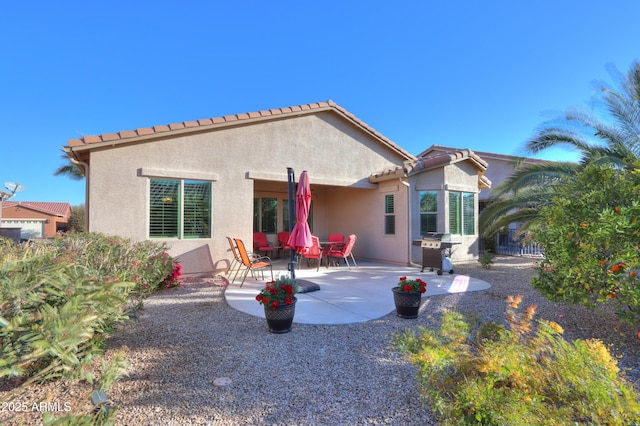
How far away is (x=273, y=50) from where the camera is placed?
12688 mm

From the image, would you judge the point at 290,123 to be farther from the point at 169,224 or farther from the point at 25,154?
the point at 25,154

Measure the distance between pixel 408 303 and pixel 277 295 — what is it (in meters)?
2.24

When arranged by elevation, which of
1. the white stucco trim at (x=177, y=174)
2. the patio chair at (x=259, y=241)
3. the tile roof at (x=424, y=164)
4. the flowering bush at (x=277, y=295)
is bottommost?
the flowering bush at (x=277, y=295)

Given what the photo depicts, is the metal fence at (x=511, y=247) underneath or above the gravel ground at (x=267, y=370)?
above

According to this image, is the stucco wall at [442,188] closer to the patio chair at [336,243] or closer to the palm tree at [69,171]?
the patio chair at [336,243]

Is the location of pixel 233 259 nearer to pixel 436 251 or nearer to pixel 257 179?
pixel 257 179

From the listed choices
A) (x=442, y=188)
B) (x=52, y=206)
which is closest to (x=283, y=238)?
(x=442, y=188)

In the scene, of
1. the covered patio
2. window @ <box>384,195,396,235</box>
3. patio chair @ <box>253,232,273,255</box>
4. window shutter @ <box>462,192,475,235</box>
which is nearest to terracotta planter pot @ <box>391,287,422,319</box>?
the covered patio

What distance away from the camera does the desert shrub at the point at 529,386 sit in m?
1.94

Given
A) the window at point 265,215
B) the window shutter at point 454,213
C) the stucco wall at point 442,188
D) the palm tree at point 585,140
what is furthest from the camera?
the window at point 265,215

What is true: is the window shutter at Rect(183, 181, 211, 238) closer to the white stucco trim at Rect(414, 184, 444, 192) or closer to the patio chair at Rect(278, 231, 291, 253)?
the patio chair at Rect(278, 231, 291, 253)

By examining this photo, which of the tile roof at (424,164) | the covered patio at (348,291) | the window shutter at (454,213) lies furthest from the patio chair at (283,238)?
the window shutter at (454,213)

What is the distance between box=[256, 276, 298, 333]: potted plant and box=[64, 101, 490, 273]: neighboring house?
5110mm

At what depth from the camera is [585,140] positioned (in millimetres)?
8414
